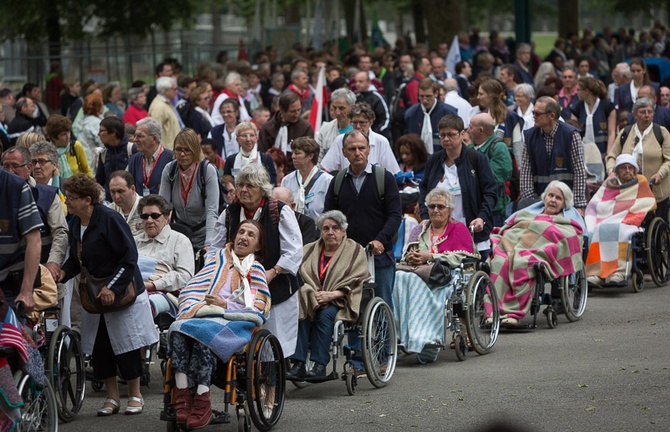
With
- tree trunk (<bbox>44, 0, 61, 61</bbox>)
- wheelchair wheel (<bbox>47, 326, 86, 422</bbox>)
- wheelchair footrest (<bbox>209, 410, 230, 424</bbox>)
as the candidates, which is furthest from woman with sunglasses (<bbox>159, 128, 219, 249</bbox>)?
tree trunk (<bbox>44, 0, 61, 61</bbox>)

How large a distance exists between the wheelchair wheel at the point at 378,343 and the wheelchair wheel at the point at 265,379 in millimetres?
975

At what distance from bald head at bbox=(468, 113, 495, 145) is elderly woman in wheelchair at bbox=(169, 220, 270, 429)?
458cm

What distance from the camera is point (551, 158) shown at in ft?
44.4

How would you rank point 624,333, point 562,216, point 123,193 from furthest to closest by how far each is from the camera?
point 562,216, point 624,333, point 123,193

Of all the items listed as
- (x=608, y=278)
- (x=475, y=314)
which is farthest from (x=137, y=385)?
(x=608, y=278)

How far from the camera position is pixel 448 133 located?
12.0 m

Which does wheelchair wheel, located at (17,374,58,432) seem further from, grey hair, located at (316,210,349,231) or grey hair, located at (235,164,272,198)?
grey hair, located at (316,210,349,231)

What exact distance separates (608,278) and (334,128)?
3.25 metres

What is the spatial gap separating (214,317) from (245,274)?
0.44m

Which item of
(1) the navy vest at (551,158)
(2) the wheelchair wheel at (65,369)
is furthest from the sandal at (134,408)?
(1) the navy vest at (551,158)

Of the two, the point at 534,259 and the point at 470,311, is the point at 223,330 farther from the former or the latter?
the point at 534,259

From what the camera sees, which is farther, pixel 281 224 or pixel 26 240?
pixel 281 224

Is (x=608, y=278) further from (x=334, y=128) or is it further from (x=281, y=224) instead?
(x=281, y=224)

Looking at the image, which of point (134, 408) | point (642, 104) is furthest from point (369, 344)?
point (642, 104)
